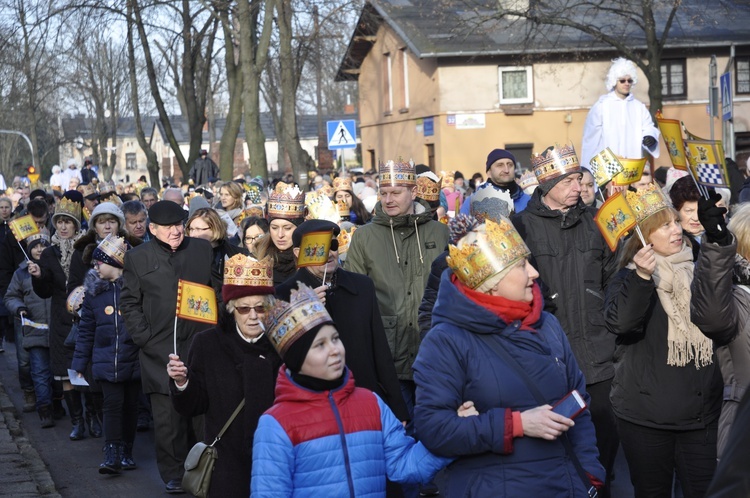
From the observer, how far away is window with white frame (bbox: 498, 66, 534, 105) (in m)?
35.7

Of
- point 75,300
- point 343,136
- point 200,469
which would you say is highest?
point 343,136

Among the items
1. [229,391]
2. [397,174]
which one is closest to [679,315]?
[229,391]

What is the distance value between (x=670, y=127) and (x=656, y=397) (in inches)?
50.9

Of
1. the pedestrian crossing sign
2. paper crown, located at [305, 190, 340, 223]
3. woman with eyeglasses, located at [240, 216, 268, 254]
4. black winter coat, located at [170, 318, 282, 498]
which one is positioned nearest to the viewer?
black winter coat, located at [170, 318, 282, 498]

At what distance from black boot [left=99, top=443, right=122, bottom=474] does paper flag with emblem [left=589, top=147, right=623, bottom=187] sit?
14.3 feet

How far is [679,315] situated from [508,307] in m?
1.74

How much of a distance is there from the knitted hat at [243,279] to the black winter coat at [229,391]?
0.53 ft

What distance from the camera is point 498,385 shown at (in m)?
4.32

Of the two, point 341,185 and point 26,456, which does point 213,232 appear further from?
point 341,185

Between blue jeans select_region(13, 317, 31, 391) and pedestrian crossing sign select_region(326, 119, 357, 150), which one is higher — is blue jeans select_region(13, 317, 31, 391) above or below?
below

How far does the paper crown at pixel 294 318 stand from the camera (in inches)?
181

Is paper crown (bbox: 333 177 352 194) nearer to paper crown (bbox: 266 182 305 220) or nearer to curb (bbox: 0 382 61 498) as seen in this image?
curb (bbox: 0 382 61 498)

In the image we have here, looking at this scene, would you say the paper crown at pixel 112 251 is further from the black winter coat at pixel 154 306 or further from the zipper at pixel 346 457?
the zipper at pixel 346 457

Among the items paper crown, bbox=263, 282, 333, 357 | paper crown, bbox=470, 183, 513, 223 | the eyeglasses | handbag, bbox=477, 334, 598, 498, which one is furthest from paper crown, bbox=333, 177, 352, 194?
handbag, bbox=477, 334, 598, 498
